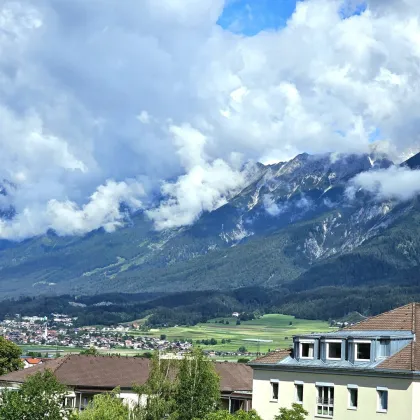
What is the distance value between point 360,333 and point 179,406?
65.7 feet

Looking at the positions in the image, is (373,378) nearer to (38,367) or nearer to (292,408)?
(292,408)

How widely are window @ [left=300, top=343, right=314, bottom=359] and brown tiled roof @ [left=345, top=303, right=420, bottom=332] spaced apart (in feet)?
13.0

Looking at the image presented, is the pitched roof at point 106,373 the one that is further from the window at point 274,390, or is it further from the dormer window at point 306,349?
the dormer window at point 306,349

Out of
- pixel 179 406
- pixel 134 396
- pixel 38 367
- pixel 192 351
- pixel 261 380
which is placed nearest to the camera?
pixel 261 380

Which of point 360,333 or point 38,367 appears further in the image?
point 38,367

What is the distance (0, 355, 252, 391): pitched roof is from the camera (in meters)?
110

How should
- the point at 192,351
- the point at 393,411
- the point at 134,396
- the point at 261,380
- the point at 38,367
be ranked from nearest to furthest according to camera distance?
1. the point at 393,411
2. the point at 261,380
3. the point at 192,351
4. the point at 134,396
5. the point at 38,367

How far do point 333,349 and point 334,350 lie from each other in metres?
0.15

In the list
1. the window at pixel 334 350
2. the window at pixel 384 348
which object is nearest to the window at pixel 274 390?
the window at pixel 334 350

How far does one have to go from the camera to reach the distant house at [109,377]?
350ft

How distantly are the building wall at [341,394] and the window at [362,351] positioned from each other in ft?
6.53

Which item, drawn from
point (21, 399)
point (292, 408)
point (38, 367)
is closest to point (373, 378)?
point (292, 408)

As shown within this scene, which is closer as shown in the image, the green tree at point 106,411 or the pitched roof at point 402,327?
the pitched roof at point 402,327

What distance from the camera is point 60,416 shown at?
8088cm
